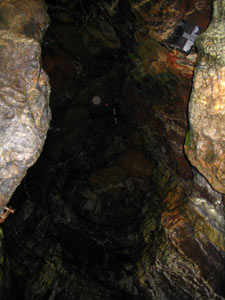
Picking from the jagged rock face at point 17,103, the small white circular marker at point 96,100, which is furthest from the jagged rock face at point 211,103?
the small white circular marker at point 96,100

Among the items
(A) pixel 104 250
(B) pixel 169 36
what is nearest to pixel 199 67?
(B) pixel 169 36

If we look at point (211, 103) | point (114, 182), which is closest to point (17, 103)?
point (211, 103)

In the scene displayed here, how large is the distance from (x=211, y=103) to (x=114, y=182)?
23.0 ft

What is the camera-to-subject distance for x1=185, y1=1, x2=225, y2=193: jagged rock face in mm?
2613

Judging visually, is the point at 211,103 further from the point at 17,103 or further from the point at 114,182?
the point at 114,182

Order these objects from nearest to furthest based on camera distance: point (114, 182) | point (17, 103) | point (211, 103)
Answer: point (211, 103) → point (17, 103) → point (114, 182)

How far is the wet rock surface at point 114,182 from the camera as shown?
14.5ft

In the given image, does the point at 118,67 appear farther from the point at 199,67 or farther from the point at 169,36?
the point at 199,67

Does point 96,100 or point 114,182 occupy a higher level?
point 96,100

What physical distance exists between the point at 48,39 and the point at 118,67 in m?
2.30

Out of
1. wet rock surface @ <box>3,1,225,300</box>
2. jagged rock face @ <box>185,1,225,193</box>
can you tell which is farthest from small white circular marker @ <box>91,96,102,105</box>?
jagged rock face @ <box>185,1,225,193</box>

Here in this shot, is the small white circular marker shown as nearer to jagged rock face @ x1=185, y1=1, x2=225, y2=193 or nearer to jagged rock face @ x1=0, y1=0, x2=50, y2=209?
jagged rock face @ x1=0, y1=0, x2=50, y2=209

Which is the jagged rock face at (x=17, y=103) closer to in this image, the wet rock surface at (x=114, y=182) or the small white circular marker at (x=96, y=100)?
the wet rock surface at (x=114, y=182)

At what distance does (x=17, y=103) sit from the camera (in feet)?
9.34
